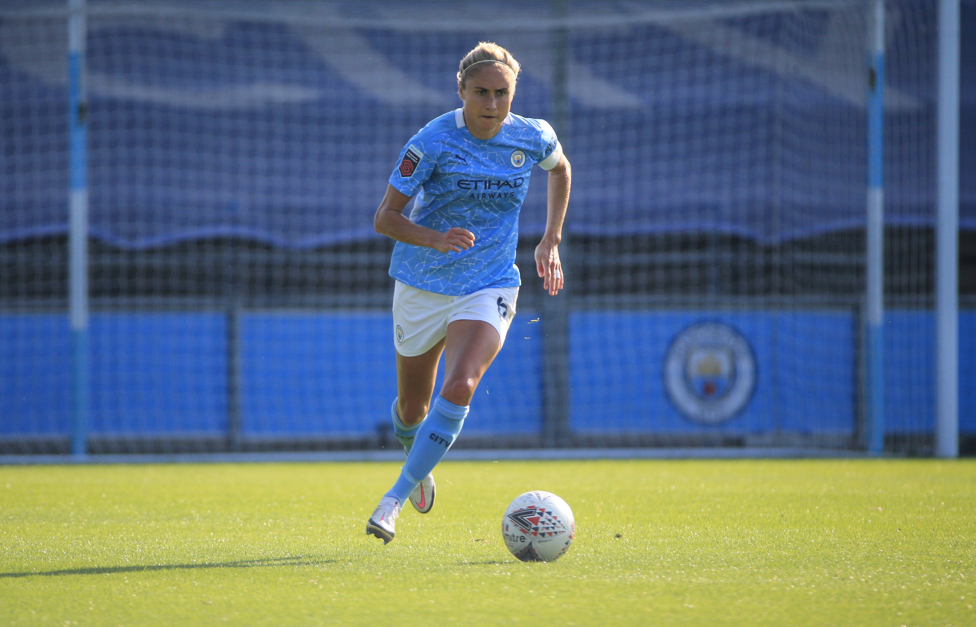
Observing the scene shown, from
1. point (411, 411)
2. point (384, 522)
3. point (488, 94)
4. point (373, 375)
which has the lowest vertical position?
point (384, 522)

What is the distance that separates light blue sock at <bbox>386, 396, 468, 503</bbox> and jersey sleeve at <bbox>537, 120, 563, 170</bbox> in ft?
3.54

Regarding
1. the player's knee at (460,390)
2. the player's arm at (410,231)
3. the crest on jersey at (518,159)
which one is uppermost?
the crest on jersey at (518,159)

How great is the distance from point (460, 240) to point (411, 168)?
1.33 feet

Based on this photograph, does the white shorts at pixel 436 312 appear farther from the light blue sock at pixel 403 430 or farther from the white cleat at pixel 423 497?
the white cleat at pixel 423 497

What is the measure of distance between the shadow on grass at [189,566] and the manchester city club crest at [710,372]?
586cm

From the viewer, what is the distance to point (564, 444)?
9.09 metres

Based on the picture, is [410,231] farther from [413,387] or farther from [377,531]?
[377,531]

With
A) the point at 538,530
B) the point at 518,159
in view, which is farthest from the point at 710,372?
the point at 538,530

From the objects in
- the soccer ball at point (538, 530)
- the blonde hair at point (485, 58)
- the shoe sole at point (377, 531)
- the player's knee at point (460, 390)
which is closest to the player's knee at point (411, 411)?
the player's knee at point (460, 390)

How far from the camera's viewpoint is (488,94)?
401 cm

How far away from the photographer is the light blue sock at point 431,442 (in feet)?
12.8

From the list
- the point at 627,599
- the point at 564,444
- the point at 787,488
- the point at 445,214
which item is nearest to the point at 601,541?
the point at 627,599

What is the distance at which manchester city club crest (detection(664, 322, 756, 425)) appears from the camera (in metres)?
9.07

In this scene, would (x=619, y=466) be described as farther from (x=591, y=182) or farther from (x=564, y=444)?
(x=591, y=182)
